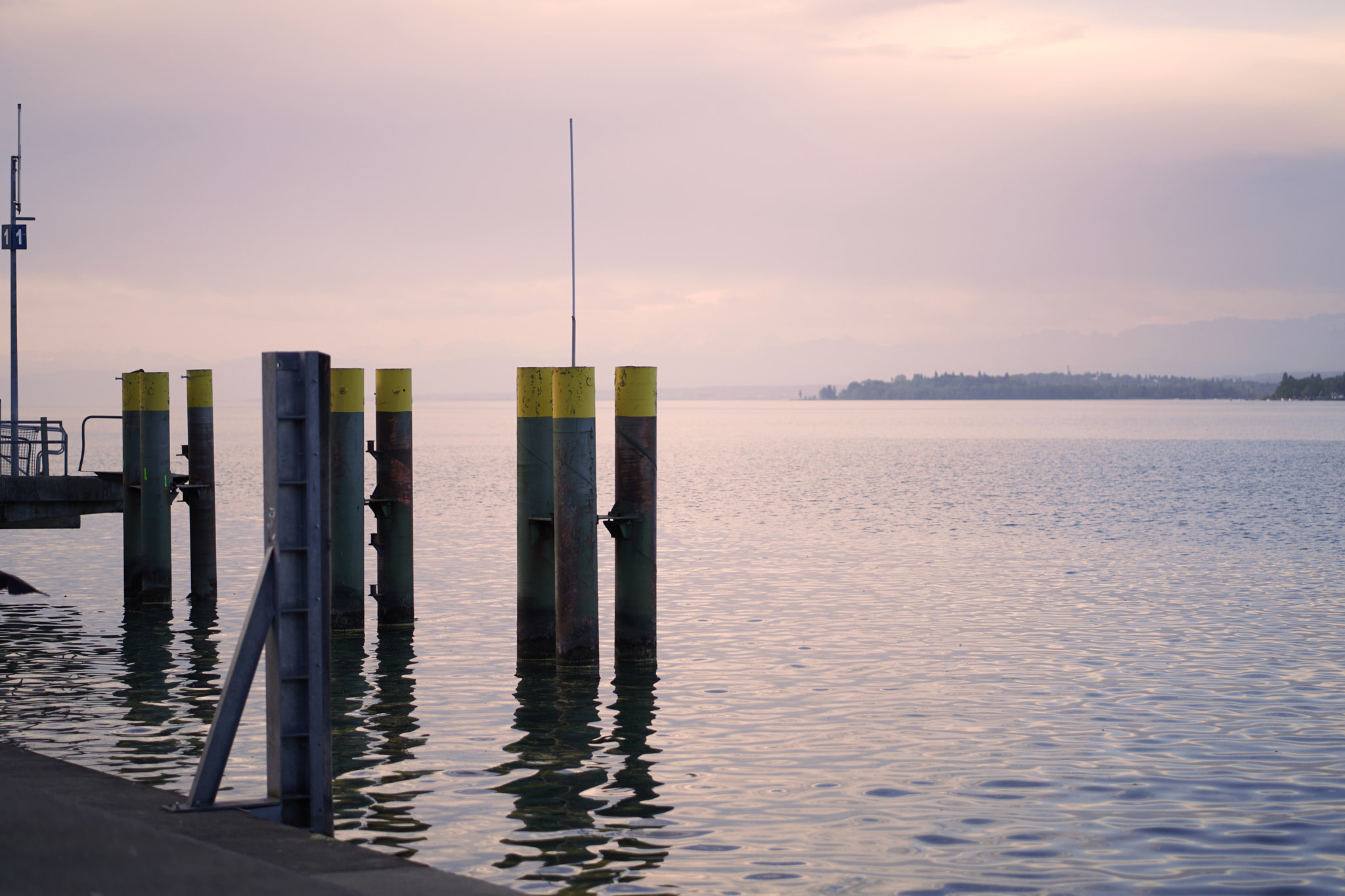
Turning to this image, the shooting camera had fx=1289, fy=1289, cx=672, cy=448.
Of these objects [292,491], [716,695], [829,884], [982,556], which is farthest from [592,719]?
[982,556]

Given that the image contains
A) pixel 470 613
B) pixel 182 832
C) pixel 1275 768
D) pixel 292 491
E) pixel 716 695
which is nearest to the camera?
pixel 182 832

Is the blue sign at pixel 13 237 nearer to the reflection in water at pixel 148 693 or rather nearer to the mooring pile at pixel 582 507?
the reflection in water at pixel 148 693

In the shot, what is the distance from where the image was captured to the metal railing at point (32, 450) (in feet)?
70.7

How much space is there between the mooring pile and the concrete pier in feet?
18.9

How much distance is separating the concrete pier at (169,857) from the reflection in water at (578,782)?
1678 mm

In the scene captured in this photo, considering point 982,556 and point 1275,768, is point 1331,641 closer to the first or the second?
point 1275,768

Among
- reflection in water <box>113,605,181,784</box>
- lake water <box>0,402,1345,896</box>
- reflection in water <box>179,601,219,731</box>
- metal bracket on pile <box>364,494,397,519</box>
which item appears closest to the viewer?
lake water <box>0,402,1345,896</box>

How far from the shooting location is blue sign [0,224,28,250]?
28500 millimetres

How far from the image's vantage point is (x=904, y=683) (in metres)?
13.8

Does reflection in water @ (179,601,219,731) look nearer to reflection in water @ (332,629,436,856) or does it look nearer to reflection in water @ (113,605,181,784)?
reflection in water @ (113,605,181,784)

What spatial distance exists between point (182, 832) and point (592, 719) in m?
5.66

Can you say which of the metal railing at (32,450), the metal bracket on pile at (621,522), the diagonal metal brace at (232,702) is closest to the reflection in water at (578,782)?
the metal bracket on pile at (621,522)

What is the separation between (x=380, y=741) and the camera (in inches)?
446

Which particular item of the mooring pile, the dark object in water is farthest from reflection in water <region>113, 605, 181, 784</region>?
the mooring pile
